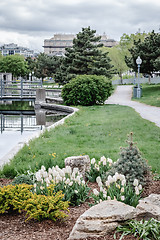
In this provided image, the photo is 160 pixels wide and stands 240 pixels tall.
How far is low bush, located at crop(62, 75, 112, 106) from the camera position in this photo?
2430 cm

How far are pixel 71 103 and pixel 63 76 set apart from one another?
15013 mm

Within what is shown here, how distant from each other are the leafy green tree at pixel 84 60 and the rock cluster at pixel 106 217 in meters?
35.1

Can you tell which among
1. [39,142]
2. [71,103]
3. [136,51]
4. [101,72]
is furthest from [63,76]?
[39,142]

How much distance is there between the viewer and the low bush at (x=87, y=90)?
2430cm

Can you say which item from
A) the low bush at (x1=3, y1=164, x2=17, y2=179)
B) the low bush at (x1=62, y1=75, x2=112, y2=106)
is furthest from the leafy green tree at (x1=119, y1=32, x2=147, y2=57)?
the low bush at (x1=3, y1=164, x2=17, y2=179)

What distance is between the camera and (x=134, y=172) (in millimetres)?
4945

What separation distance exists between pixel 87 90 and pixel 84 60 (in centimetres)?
1640

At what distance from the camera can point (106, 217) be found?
3441 millimetres

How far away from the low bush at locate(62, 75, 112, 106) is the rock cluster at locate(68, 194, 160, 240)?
20482mm

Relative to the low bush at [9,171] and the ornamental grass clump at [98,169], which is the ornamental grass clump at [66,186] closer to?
the ornamental grass clump at [98,169]

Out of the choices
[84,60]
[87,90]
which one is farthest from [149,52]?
[87,90]

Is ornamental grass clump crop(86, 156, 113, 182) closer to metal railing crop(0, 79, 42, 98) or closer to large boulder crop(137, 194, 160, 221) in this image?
large boulder crop(137, 194, 160, 221)

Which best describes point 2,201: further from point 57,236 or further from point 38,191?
point 57,236

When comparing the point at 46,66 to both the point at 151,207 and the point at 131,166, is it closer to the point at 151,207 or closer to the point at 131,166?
the point at 131,166
